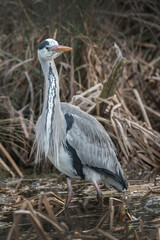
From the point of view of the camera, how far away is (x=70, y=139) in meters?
5.58

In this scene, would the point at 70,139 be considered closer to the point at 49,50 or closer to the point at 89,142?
the point at 89,142

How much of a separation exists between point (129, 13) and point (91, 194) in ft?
17.9

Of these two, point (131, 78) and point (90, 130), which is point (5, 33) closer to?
point (131, 78)

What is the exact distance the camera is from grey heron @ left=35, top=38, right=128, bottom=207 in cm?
548

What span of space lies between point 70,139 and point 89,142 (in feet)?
1.09

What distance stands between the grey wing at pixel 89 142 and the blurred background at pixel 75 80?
4.00 ft

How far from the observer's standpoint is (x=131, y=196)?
19.0 feet

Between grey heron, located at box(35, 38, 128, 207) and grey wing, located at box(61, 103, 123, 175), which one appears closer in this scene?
grey heron, located at box(35, 38, 128, 207)

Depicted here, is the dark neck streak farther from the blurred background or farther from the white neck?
the blurred background

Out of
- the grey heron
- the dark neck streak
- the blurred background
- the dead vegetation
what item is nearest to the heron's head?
the grey heron

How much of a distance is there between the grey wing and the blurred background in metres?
1.22

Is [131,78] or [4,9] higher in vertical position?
[4,9]

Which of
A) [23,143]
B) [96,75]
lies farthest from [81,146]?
[96,75]

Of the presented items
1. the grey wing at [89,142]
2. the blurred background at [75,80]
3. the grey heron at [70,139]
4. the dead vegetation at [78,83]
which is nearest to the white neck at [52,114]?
the grey heron at [70,139]
